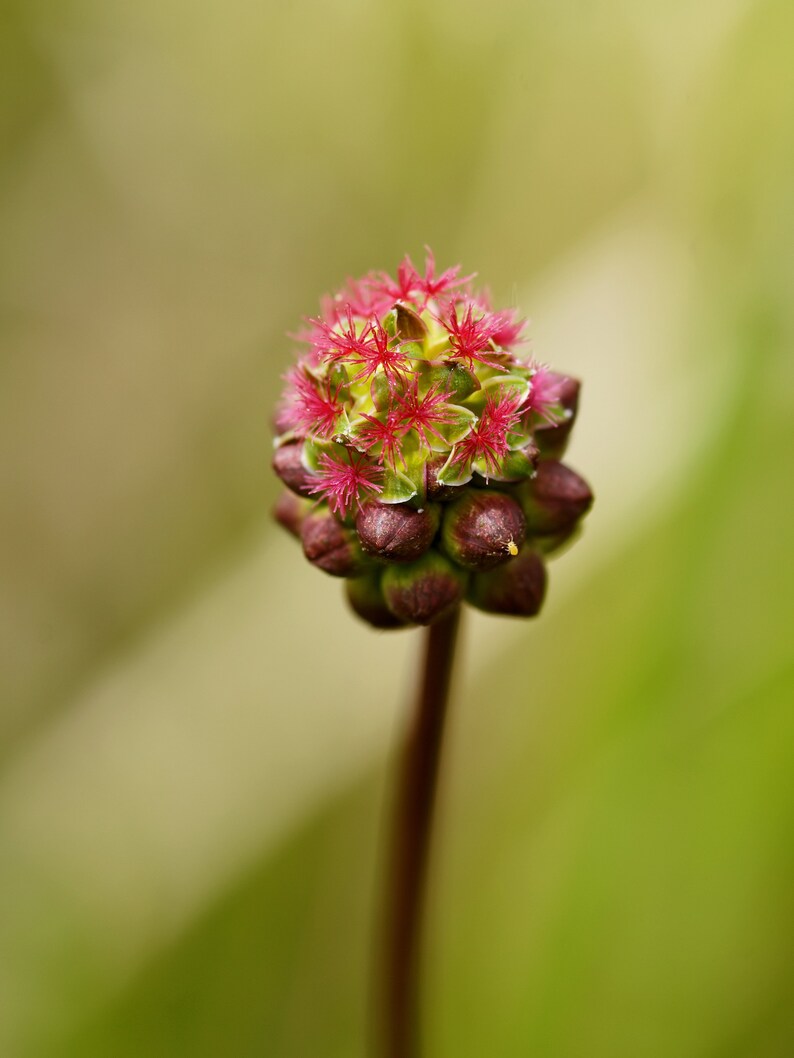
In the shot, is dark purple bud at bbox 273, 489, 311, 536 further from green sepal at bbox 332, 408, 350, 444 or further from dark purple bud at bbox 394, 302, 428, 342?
dark purple bud at bbox 394, 302, 428, 342

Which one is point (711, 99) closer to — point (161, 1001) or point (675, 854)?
point (675, 854)

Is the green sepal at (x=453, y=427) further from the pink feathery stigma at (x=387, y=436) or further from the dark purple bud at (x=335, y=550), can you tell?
the dark purple bud at (x=335, y=550)

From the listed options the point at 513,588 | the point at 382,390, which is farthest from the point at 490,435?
the point at 513,588

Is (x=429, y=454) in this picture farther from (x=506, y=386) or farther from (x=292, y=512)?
(x=292, y=512)

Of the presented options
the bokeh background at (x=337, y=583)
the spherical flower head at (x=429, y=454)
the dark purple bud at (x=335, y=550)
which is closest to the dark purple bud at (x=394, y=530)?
the spherical flower head at (x=429, y=454)

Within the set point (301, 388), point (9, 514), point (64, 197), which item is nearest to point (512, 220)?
point (64, 197)

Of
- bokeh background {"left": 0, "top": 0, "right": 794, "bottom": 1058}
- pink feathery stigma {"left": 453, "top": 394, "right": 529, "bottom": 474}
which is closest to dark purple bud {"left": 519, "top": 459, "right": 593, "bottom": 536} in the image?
pink feathery stigma {"left": 453, "top": 394, "right": 529, "bottom": 474}
